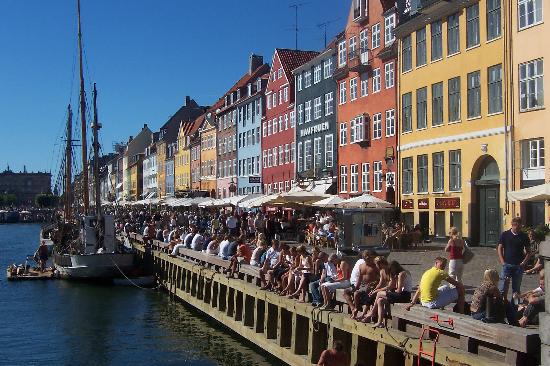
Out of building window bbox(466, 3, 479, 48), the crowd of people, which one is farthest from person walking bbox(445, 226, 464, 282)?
building window bbox(466, 3, 479, 48)

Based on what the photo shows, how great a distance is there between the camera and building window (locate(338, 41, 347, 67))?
47.6m

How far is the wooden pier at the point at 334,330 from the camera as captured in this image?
36.0ft

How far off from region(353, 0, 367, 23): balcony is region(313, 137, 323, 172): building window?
32.2ft

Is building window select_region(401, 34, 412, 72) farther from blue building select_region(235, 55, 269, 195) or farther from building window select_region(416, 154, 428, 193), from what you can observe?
blue building select_region(235, 55, 269, 195)

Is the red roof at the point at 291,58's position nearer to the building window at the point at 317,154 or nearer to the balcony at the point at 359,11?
the building window at the point at 317,154

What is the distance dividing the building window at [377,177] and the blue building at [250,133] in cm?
2163

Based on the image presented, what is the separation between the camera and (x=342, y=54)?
47.9 meters

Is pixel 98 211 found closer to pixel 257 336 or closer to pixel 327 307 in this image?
pixel 257 336

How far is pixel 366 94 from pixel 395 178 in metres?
6.33

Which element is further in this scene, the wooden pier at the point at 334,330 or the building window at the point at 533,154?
the building window at the point at 533,154

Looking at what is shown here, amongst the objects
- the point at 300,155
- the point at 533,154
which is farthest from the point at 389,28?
the point at 300,155

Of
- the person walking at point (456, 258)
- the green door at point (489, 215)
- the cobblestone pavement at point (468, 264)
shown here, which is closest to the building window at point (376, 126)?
the cobblestone pavement at point (468, 264)

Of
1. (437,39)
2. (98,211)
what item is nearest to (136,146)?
(98,211)

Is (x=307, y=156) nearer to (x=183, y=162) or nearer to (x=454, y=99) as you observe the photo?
(x=454, y=99)
